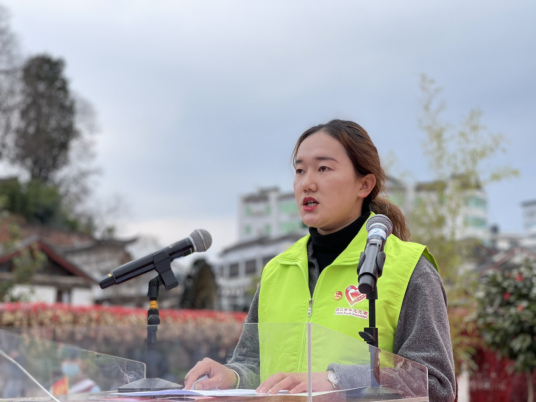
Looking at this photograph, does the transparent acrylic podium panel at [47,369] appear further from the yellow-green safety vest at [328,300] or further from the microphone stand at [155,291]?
the yellow-green safety vest at [328,300]

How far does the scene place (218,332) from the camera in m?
13.1

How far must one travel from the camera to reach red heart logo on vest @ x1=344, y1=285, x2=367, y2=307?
7.38ft

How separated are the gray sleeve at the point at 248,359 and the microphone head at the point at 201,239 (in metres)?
0.41

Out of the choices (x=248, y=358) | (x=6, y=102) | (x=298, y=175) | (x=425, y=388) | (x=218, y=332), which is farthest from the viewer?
(x=6, y=102)

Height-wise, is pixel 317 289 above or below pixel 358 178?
below

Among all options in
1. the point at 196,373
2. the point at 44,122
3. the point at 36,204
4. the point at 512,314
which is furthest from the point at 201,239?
the point at 44,122

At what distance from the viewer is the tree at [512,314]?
301 inches

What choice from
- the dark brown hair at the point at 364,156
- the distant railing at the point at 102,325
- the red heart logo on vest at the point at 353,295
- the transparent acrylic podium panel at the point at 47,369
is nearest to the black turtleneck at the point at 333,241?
the dark brown hair at the point at 364,156

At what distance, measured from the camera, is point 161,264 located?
2424mm

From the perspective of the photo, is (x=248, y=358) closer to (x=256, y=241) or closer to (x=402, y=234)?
(x=402, y=234)

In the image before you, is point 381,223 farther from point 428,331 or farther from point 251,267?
point 251,267

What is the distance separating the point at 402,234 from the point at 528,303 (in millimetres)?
5662

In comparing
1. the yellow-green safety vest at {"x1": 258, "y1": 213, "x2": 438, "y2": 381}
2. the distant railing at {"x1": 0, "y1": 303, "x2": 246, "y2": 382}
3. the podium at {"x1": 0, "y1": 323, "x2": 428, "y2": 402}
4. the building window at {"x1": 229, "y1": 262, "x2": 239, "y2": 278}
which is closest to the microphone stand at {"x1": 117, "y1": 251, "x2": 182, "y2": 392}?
the podium at {"x1": 0, "y1": 323, "x2": 428, "y2": 402}

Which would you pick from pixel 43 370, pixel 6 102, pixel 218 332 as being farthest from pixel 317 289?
pixel 6 102
